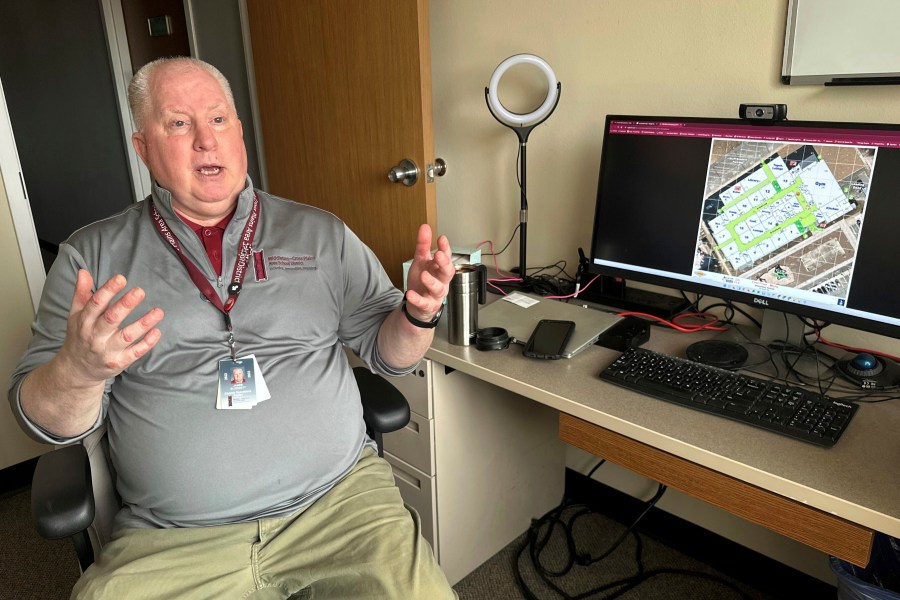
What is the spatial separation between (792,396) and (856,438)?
0.12 meters

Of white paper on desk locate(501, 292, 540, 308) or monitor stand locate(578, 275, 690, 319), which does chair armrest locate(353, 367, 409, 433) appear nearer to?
white paper on desk locate(501, 292, 540, 308)

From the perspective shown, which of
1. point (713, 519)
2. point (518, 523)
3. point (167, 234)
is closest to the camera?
point (167, 234)

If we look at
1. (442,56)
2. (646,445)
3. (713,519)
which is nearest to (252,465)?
(646,445)

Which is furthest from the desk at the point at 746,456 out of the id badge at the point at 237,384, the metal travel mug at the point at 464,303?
the id badge at the point at 237,384

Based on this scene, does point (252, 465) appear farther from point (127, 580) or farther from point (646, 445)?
point (646, 445)

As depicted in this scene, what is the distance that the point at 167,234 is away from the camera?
1.33m

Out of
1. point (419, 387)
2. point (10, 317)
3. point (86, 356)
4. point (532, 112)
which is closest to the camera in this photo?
point (86, 356)

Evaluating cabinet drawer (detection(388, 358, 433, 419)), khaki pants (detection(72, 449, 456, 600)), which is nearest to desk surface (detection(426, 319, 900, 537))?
cabinet drawer (detection(388, 358, 433, 419))

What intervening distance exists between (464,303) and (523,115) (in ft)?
1.94

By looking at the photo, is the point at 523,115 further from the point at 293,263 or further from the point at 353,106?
the point at 293,263

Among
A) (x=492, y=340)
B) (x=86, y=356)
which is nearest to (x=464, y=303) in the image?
(x=492, y=340)

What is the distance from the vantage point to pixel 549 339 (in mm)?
1484

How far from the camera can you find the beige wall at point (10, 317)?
222 cm

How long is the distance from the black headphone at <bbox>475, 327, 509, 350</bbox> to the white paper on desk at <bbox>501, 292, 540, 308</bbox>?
203 millimetres
